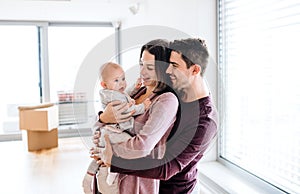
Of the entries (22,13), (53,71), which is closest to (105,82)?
(22,13)

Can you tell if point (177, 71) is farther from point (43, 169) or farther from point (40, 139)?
point (40, 139)

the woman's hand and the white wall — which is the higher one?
the white wall

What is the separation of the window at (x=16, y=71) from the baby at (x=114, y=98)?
183 inches

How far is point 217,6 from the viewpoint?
2.70 metres

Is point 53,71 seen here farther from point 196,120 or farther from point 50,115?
point 196,120

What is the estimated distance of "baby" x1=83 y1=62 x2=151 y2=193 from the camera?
1271 mm

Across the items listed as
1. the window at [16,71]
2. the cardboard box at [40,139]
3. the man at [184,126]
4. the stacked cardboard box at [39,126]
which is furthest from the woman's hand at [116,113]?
the window at [16,71]

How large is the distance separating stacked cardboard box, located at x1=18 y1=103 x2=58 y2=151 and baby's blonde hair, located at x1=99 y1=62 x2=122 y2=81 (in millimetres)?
3476

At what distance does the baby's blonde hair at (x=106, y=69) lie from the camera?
1360 millimetres

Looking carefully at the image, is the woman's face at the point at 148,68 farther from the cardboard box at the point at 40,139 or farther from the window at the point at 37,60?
the window at the point at 37,60

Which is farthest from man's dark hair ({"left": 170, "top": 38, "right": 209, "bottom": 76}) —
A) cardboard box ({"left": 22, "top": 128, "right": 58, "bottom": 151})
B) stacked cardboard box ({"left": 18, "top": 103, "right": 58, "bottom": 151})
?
cardboard box ({"left": 22, "top": 128, "right": 58, "bottom": 151})

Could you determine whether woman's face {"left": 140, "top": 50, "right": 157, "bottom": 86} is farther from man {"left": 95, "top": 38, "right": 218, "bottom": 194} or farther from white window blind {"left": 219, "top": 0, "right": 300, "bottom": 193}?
white window blind {"left": 219, "top": 0, "right": 300, "bottom": 193}

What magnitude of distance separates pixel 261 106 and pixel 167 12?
128 centimetres

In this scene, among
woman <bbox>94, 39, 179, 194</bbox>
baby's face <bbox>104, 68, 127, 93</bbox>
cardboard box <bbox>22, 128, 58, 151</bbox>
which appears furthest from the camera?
cardboard box <bbox>22, 128, 58, 151</bbox>
